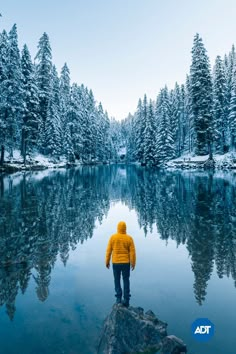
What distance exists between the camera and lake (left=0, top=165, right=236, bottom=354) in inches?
208

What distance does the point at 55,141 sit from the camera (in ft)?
198

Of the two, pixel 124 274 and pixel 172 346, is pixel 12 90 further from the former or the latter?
pixel 172 346

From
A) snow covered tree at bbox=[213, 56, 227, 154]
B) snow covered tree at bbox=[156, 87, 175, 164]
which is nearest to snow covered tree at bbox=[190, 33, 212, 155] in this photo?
snow covered tree at bbox=[213, 56, 227, 154]

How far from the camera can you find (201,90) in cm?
4828

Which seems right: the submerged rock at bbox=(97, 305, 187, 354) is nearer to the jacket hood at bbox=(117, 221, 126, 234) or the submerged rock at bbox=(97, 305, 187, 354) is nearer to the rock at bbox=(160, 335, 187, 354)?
the rock at bbox=(160, 335, 187, 354)

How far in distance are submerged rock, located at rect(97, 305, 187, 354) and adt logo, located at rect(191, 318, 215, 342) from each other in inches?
25.5

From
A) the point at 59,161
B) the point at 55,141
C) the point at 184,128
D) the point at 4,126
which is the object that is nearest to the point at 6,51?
the point at 4,126

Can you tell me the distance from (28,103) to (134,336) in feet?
150

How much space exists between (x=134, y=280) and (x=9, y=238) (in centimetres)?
561

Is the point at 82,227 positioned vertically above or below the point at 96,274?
above

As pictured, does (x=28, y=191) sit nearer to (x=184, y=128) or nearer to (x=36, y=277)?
(x=36, y=277)

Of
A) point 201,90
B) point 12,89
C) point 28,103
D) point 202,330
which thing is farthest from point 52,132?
point 202,330

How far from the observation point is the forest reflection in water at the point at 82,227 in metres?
7.86

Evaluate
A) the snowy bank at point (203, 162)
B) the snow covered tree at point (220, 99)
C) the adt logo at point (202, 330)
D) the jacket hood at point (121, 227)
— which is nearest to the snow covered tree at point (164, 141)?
the snowy bank at point (203, 162)
